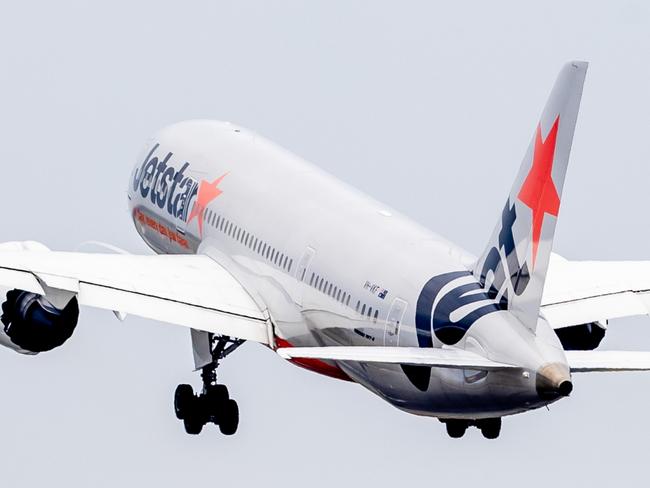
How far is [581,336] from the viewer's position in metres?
62.4

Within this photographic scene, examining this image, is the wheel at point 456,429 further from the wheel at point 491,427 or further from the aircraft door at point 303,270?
the aircraft door at point 303,270

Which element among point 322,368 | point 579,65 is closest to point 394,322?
point 322,368

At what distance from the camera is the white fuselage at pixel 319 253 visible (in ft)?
176

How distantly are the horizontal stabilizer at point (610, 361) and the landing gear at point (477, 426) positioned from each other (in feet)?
27.8

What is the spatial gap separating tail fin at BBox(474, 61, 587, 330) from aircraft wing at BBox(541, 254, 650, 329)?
20.4 feet

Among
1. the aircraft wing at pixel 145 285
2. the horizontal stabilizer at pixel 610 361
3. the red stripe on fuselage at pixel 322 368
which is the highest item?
the aircraft wing at pixel 145 285

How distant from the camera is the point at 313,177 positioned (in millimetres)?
64312

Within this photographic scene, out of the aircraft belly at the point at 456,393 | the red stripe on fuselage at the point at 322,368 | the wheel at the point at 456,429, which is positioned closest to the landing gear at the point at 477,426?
the wheel at the point at 456,429

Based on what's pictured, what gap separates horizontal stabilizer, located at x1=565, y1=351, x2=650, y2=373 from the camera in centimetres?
5159

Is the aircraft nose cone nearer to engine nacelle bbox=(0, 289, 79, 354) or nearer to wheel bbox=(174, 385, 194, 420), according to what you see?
engine nacelle bbox=(0, 289, 79, 354)

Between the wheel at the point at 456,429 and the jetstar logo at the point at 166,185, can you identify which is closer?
→ the wheel at the point at 456,429

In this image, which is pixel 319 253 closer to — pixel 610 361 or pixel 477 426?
pixel 477 426

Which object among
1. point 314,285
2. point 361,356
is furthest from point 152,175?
point 361,356

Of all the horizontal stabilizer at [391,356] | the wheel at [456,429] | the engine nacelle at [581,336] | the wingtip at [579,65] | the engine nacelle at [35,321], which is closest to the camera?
the wingtip at [579,65]
